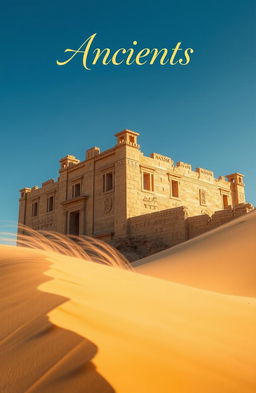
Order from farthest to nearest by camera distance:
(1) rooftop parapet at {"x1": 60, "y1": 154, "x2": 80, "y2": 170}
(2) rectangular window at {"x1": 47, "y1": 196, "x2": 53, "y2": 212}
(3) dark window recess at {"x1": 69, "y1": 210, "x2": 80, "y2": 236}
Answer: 1. (2) rectangular window at {"x1": 47, "y1": 196, "x2": 53, "y2": 212}
2. (1) rooftop parapet at {"x1": 60, "y1": 154, "x2": 80, "y2": 170}
3. (3) dark window recess at {"x1": 69, "y1": 210, "x2": 80, "y2": 236}

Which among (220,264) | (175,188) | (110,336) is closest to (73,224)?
(175,188)

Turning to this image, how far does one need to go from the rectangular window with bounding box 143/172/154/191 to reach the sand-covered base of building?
17668mm

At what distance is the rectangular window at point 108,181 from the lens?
20.9 metres

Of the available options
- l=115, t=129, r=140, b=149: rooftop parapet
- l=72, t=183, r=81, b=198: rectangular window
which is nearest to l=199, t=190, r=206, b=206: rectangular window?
l=115, t=129, r=140, b=149: rooftop parapet

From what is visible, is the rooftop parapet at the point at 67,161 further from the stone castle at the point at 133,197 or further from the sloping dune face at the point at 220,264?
the sloping dune face at the point at 220,264

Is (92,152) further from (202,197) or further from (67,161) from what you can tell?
(202,197)

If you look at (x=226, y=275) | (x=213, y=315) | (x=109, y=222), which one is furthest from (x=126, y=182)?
(x=213, y=315)

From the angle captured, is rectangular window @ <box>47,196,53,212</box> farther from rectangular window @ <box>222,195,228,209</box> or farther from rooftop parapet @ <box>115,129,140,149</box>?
rectangular window @ <box>222,195,228,209</box>

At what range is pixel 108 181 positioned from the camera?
2111 cm

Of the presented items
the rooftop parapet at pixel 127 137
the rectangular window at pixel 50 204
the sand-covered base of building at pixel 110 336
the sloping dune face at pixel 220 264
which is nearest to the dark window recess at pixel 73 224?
the rectangular window at pixel 50 204

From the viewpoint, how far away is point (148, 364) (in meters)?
1.27

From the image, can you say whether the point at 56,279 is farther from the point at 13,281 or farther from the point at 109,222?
the point at 109,222

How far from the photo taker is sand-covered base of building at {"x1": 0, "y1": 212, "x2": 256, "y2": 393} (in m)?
1.17

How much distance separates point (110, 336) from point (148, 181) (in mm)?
19301
